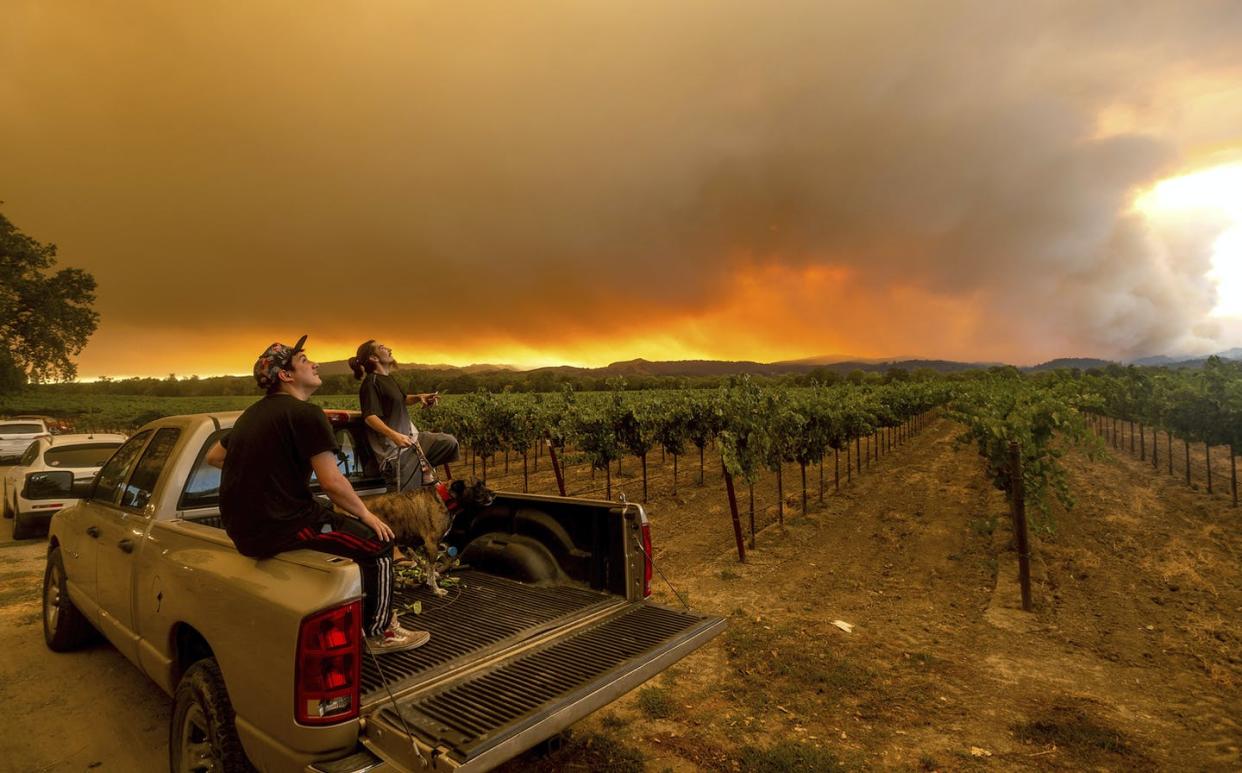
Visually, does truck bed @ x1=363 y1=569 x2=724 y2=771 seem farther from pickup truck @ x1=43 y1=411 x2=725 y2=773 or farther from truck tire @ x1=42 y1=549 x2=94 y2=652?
truck tire @ x1=42 y1=549 x2=94 y2=652

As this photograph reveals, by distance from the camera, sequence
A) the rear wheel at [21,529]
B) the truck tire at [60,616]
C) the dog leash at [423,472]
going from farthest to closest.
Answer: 1. the rear wheel at [21,529]
2. the truck tire at [60,616]
3. the dog leash at [423,472]

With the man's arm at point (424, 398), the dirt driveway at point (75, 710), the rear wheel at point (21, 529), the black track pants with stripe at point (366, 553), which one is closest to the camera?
the black track pants with stripe at point (366, 553)

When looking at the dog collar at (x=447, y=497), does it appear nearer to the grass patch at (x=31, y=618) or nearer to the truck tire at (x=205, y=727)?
the truck tire at (x=205, y=727)

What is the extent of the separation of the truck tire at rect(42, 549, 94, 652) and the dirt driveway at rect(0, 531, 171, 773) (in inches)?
4.6

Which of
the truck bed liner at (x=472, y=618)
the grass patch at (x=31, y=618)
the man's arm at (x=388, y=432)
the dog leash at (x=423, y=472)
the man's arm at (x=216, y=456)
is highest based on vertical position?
the man's arm at (x=388, y=432)

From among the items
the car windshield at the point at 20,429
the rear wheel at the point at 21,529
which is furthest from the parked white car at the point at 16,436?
the rear wheel at the point at 21,529

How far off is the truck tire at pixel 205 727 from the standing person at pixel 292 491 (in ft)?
2.01

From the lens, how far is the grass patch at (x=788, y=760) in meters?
3.71

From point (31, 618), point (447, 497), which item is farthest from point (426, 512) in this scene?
point (31, 618)

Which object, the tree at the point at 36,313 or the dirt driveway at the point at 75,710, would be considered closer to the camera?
the dirt driveway at the point at 75,710

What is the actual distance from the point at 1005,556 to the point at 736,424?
467 cm

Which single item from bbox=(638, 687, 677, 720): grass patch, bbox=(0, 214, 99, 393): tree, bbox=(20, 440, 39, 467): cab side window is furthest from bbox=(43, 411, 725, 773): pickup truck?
bbox=(0, 214, 99, 393): tree

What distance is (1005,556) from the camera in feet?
31.0

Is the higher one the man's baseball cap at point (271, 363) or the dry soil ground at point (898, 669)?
the man's baseball cap at point (271, 363)
